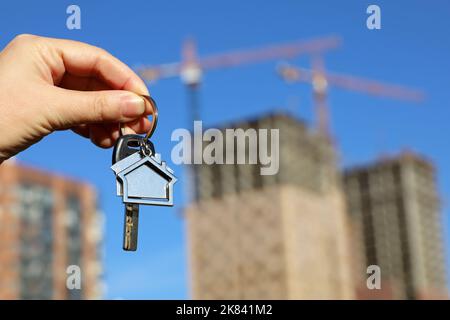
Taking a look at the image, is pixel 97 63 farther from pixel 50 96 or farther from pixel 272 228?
pixel 272 228

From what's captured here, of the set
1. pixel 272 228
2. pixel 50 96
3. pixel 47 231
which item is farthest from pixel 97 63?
pixel 47 231

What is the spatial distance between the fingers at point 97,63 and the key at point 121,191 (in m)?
0.30

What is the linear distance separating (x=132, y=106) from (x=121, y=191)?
1.18ft

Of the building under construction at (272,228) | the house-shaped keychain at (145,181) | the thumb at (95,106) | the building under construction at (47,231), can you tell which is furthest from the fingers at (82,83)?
the building under construction at (272,228)

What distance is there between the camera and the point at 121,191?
110 inches

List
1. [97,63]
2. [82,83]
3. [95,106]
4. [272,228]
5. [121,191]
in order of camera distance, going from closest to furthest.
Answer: [121,191] → [95,106] → [97,63] → [82,83] → [272,228]

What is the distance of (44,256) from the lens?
153 metres

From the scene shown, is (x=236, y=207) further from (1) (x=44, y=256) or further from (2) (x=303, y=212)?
(1) (x=44, y=256)

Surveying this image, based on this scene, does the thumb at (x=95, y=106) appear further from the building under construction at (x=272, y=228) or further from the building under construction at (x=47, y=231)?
the building under construction at (x=272, y=228)

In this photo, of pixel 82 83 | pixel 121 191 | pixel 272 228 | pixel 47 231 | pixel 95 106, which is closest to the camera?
pixel 121 191

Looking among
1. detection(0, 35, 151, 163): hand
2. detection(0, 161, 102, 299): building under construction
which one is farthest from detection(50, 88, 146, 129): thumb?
detection(0, 161, 102, 299): building under construction

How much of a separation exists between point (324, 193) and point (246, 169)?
18.1 metres
